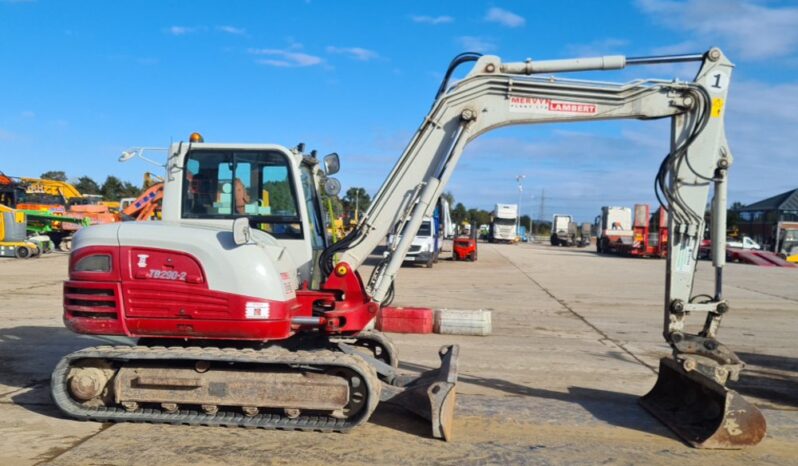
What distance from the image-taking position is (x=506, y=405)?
272 inches

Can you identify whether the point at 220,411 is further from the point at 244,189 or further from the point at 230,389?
the point at 244,189

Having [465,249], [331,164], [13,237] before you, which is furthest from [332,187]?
[465,249]

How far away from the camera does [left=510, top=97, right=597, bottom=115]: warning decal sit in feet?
21.9

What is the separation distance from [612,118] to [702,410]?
297 centimetres

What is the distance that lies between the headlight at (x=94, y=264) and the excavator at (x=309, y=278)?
12 millimetres

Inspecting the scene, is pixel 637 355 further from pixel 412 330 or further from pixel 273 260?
pixel 273 260

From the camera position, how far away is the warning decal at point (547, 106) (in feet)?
21.9

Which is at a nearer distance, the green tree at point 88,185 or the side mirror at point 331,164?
the side mirror at point 331,164

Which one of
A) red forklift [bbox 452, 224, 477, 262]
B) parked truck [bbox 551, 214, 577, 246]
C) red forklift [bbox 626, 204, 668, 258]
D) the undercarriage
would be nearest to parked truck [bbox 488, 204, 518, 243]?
parked truck [bbox 551, 214, 577, 246]

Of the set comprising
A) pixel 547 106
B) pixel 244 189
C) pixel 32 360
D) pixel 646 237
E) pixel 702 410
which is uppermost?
pixel 547 106

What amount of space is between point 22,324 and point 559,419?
31.4ft

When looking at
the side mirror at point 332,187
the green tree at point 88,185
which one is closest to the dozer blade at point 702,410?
the side mirror at point 332,187

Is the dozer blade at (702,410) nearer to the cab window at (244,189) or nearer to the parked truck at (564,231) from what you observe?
the cab window at (244,189)

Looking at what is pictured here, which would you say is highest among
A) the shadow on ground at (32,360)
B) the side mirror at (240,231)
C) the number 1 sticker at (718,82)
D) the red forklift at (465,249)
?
the number 1 sticker at (718,82)
